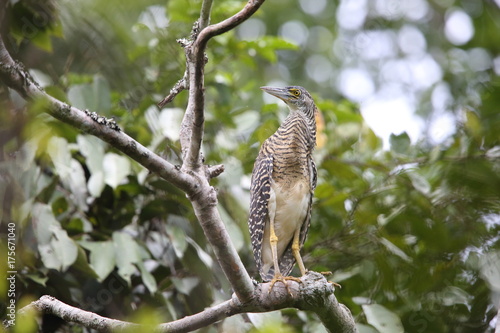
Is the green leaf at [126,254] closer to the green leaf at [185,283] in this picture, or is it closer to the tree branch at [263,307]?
the green leaf at [185,283]

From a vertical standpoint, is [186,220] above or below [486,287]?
above

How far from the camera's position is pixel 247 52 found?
16.1 ft

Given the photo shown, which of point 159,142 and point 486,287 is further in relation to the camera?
point 159,142

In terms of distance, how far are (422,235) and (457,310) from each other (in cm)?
30

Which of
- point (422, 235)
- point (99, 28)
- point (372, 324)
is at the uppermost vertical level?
point (99, 28)

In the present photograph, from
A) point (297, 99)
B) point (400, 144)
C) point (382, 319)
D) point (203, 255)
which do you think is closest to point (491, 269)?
point (382, 319)

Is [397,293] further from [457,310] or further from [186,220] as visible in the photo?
[186,220]

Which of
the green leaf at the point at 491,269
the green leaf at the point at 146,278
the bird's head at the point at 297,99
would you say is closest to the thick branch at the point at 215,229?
the green leaf at the point at 491,269

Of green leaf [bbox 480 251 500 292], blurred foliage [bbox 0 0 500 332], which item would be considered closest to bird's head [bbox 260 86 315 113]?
blurred foliage [bbox 0 0 500 332]

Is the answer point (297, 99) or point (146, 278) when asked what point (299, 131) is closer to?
point (297, 99)

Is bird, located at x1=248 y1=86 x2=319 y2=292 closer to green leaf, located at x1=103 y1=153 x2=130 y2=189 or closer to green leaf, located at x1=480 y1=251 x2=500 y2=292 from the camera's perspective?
green leaf, located at x1=103 y1=153 x2=130 y2=189

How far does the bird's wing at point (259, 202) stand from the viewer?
386 centimetres

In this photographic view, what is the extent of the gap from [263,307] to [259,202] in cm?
120

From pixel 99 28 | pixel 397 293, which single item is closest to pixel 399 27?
pixel 397 293
